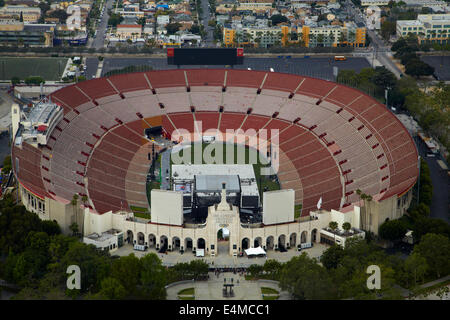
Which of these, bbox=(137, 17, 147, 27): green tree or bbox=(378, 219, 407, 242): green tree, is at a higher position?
bbox=(137, 17, 147, 27): green tree

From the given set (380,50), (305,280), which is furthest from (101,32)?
(305,280)

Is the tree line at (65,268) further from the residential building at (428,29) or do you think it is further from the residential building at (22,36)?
the residential building at (428,29)

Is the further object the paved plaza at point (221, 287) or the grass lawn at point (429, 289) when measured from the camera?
the paved plaza at point (221, 287)

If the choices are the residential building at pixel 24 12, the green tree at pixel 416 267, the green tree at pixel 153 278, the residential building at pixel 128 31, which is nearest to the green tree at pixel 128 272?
the green tree at pixel 153 278

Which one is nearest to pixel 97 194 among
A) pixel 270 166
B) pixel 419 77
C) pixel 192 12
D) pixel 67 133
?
pixel 67 133

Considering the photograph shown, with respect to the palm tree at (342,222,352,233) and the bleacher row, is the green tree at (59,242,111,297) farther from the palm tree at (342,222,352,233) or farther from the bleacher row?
the palm tree at (342,222,352,233)

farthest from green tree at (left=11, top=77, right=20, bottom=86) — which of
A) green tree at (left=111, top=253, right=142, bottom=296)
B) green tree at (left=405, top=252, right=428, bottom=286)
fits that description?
green tree at (left=405, top=252, right=428, bottom=286)

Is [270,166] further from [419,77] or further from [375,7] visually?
[375,7]
